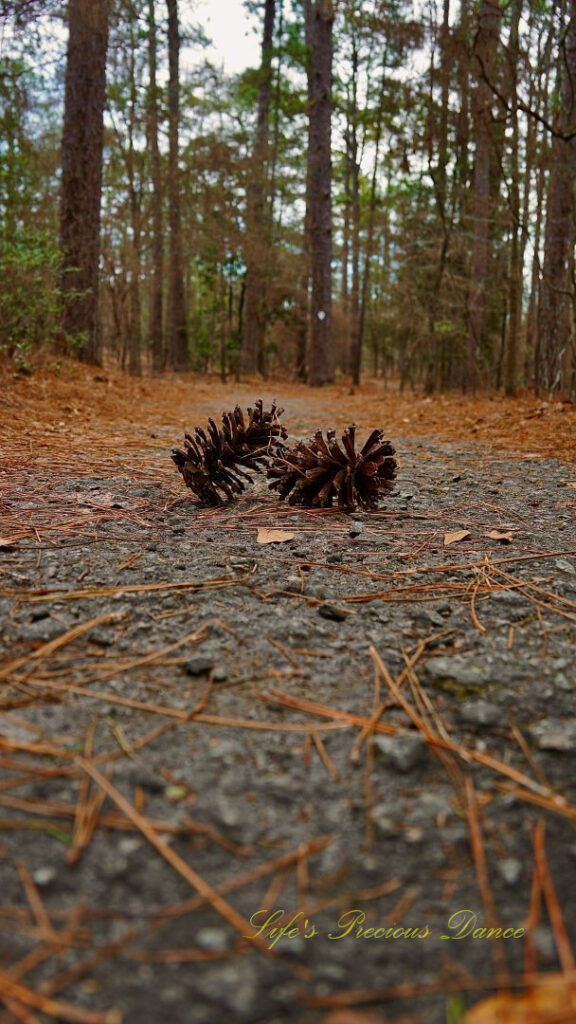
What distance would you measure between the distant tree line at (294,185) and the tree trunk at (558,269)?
29 mm

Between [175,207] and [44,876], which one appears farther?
[175,207]

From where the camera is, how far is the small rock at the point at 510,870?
782 millimetres

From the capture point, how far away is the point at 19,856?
778 mm

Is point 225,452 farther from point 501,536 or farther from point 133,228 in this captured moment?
point 133,228

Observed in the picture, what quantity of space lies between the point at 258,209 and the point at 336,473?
50.1ft

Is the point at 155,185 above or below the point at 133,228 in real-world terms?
above

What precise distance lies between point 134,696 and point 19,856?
0.38 metres

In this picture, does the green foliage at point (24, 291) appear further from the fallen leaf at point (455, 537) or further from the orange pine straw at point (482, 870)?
the orange pine straw at point (482, 870)

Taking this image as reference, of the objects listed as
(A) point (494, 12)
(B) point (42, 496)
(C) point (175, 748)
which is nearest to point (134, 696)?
(C) point (175, 748)

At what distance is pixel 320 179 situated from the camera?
12383 mm

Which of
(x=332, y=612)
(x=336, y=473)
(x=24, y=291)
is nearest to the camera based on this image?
(x=332, y=612)

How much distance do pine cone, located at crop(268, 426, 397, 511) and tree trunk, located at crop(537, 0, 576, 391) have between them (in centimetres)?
484

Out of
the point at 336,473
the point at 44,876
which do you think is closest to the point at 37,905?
the point at 44,876

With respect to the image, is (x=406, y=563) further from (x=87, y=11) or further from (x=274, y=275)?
(x=274, y=275)
